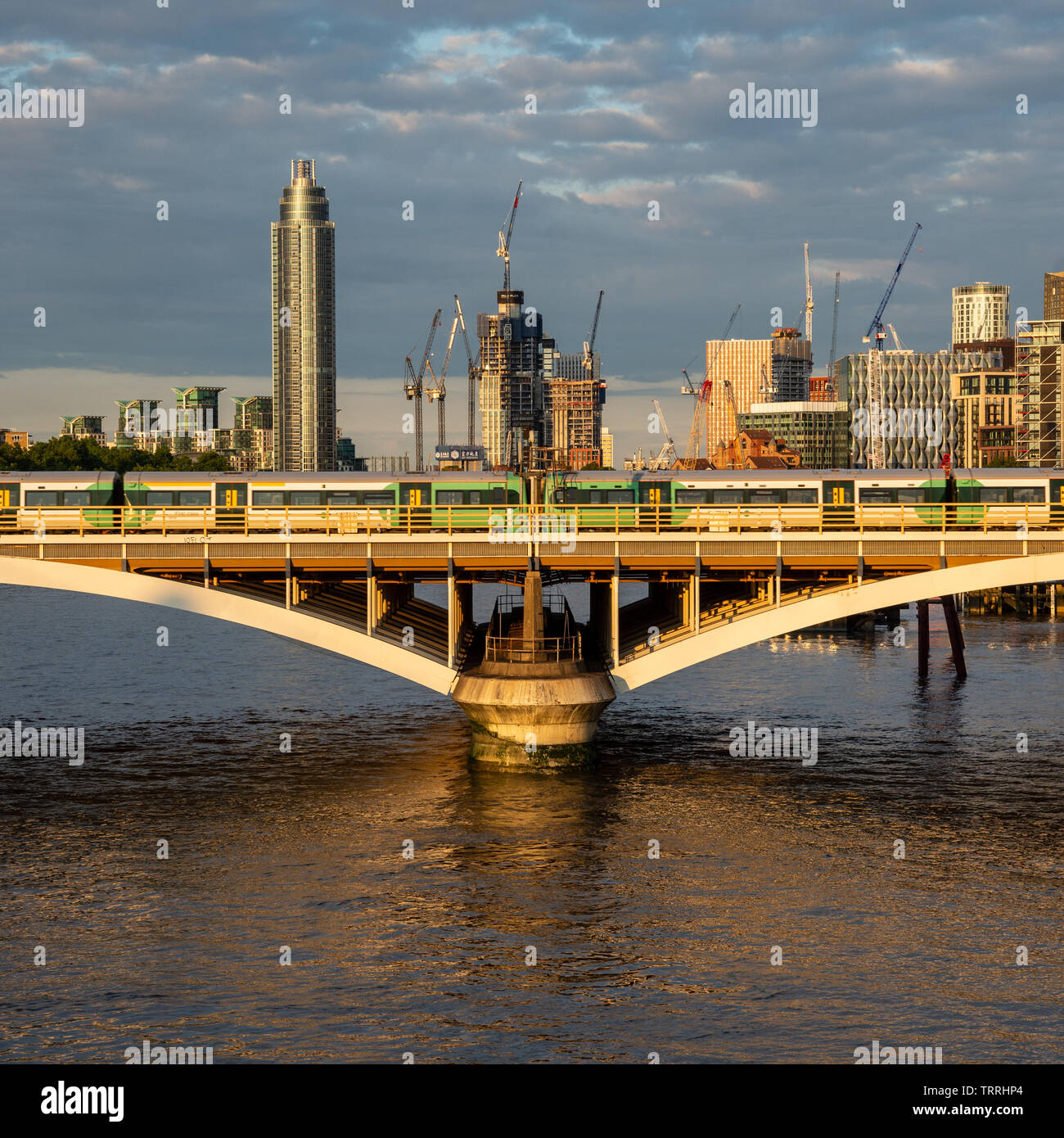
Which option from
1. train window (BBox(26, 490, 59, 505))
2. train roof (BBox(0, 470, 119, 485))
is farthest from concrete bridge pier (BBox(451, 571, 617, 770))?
train window (BBox(26, 490, 59, 505))

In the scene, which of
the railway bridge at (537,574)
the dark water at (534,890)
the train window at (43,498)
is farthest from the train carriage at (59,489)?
the railway bridge at (537,574)

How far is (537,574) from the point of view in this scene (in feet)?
220

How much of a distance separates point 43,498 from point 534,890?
5933 cm

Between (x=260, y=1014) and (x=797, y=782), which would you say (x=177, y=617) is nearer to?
(x=797, y=782)

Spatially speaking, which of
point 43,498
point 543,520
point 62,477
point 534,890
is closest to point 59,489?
point 62,477

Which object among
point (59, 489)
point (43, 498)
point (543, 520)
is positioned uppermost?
point (59, 489)

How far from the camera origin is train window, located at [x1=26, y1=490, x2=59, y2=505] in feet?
313

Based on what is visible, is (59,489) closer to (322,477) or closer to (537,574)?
(322,477)

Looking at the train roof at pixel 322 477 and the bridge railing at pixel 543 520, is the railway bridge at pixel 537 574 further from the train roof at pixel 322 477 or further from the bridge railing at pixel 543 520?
the train roof at pixel 322 477

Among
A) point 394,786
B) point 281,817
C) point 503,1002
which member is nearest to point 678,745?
point 394,786

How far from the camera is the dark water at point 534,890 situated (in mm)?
37625

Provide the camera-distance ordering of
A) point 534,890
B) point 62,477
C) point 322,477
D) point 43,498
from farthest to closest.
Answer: point 62,477, point 43,498, point 322,477, point 534,890

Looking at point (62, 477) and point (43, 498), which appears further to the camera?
point (62, 477)

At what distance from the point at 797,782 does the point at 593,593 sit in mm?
35508
